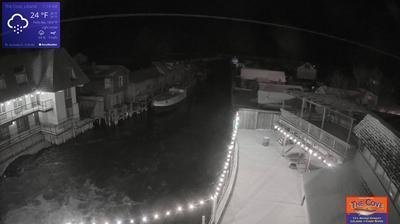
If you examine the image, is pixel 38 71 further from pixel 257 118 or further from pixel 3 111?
pixel 257 118

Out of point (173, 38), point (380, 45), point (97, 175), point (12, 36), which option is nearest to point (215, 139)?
point (97, 175)

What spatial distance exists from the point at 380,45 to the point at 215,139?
51.8 m

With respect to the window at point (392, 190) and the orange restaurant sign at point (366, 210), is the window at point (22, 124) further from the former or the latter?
the window at point (392, 190)

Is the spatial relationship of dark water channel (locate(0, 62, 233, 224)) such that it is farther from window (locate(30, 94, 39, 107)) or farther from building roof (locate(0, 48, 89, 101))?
building roof (locate(0, 48, 89, 101))

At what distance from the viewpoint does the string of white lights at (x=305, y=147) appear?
749 inches

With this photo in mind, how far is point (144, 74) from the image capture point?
52.9 metres

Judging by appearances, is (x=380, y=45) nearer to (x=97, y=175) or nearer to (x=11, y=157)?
(x=97, y=175)

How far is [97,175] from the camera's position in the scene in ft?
98.8

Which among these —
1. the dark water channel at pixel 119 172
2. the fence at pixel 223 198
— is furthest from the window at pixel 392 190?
the dark water channel at pixel 119 172

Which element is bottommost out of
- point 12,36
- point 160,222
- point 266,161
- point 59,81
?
point 160,222

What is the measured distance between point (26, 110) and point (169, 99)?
21459 millimetres

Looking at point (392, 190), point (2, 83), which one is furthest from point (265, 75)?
point (392, 190)
